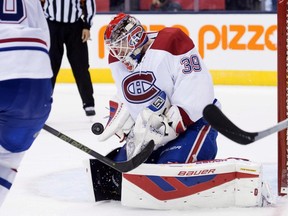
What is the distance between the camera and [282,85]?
3.25 meters

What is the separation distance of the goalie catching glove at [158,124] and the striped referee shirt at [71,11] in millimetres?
2457

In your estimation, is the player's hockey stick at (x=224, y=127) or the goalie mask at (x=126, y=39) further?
the goalie mask at (x=126, y=39)

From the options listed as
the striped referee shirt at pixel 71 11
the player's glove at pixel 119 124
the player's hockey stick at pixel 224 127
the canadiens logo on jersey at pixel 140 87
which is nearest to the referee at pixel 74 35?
the striped referee shirt at pixel 71 11

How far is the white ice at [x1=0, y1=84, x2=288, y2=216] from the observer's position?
314 centimetres

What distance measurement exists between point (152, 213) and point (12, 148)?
2.80 feet

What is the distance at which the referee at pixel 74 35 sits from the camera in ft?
18.2

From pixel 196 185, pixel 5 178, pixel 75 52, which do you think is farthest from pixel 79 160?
pixel 5 178

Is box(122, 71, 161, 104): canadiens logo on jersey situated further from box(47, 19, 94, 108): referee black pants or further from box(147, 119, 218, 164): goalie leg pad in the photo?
box(47, 19, 94, 108): referee black pants

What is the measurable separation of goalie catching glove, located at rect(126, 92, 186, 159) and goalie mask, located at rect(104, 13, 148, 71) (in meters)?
0.18

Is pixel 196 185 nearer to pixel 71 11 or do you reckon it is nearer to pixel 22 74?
pixel 22 74

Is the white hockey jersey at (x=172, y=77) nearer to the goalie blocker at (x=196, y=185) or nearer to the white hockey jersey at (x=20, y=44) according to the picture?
the goalie blocker at (x=196, y=185)

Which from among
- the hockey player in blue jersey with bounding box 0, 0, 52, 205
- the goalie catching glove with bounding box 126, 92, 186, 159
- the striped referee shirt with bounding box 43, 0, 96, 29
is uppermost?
the hockey player in blue jersey with bounding box 0, 0, 52, 205

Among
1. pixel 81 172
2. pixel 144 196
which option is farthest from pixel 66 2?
pixel 144 196

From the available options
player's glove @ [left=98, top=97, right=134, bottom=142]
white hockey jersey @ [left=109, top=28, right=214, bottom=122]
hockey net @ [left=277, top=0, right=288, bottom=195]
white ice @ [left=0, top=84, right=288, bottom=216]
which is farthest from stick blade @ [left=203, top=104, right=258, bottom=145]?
player's glove @ [left=98, top=97, right=134, bottom=142]
